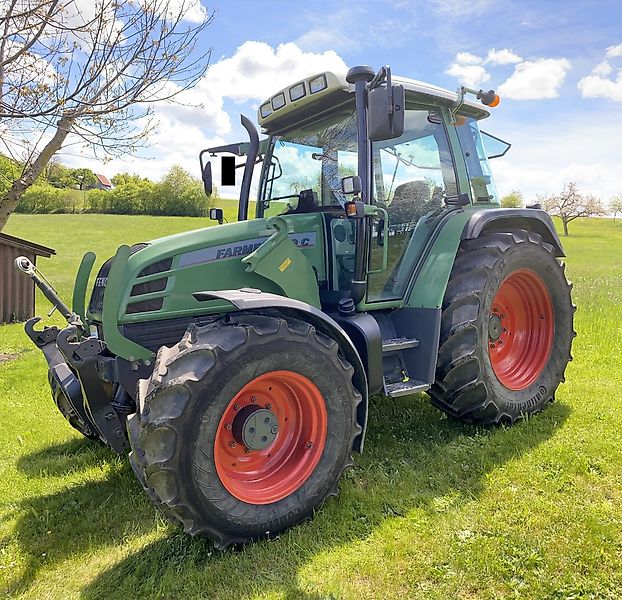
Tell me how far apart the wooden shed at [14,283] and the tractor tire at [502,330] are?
39.7 ft

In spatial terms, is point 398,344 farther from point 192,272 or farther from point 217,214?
point 217,214

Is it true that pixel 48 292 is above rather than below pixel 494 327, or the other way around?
above

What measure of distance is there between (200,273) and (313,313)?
2.80 ft

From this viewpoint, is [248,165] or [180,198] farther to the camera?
[180,198]

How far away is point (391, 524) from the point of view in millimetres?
3148

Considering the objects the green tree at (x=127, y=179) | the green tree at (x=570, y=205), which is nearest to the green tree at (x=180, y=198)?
the green tree at (x=127, y=179)

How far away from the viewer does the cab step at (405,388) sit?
12.3 ft

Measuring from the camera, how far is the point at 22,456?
15.1 feet

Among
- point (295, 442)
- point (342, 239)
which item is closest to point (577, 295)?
point (342, 239)

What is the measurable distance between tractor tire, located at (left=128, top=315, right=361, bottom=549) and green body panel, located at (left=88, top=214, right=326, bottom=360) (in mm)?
508

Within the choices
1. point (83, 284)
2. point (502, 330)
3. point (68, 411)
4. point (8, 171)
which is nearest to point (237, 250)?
point (83, 284)

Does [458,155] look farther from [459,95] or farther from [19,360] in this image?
[19,360]

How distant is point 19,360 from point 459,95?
7.58m

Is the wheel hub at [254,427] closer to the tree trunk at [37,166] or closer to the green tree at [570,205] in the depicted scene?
the tree trunk at [37,166]
